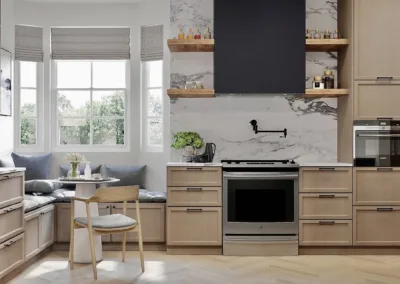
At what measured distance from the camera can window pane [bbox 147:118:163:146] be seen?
6410mm

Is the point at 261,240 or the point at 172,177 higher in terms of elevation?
the point at 172,177

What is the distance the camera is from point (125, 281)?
4336 millimetres

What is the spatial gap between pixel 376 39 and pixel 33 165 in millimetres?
3873

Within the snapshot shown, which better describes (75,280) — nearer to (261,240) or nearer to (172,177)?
(172,177)

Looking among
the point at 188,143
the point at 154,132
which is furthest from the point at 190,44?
the point at 154,132

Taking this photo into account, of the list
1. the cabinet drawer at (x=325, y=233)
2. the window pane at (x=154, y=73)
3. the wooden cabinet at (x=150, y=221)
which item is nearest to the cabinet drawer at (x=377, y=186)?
the cabinet drawer at (x=325, y=233)

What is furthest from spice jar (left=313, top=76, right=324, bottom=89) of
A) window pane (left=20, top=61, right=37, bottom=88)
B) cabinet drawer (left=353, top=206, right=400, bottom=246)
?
window pane (left=20, top=61, right=37, bottom=88)

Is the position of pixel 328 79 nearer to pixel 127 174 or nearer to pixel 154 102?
pixel 154 102

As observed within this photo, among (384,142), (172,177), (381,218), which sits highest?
(384,142)

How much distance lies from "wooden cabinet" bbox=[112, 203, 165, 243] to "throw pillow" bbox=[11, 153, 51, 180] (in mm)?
1193

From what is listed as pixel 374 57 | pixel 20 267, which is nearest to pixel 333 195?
pixel 374 57

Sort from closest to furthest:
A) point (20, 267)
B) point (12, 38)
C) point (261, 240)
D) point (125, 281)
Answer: point (125, 281) → point (20, 267) → point (261, 240) → point (12, 38)

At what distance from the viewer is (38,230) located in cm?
504

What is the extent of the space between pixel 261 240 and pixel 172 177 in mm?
1047
